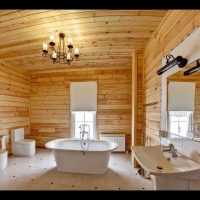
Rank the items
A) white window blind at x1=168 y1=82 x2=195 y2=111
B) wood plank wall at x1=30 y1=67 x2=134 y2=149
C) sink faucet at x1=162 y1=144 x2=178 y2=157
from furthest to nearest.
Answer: wood plank wall at x1=30 y1=67 x2=134 y2=149
sink faucet at x1=162 y1=144 x2=178 y2=157
white window blind at x1=168 y1=82 x2=195 y2=111

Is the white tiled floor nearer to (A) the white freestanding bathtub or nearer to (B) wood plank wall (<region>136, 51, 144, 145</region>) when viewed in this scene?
(A) the white freestanding bathtub

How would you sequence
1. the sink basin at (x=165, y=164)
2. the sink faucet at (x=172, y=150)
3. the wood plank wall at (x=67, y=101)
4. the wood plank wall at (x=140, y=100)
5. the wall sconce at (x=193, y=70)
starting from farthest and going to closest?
the wood plank wall at (x=67, y=101) < the wood plank wall at (x=140, y=100) < the sink faucet at (x=172, y=150) < the wall sconce at (x=193, y=70) < the sink basin at (x=165, y=164)

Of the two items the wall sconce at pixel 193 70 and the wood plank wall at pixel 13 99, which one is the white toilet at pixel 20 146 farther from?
the wall sconce at pixel 193 70

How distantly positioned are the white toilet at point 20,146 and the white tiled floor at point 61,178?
1.77 ft

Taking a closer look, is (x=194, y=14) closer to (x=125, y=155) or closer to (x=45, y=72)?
(x=125, y=155)

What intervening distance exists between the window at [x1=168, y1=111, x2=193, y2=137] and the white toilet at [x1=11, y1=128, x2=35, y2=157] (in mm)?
3940

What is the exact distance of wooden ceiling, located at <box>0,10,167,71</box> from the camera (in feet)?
8.53

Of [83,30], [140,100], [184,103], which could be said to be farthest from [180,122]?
[83,30]

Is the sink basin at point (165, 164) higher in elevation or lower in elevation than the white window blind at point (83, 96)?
lower

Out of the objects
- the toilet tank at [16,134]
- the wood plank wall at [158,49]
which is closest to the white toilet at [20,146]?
the toilet tank at [16,134]

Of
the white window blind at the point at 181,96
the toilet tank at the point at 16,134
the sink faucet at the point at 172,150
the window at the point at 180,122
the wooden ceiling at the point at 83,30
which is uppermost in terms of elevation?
the wooden ceiling at the point at 83,30

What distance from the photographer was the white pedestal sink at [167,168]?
1448mm

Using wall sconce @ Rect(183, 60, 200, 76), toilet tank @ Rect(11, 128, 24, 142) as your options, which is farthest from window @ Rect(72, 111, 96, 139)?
wall sconce @ Rect(183, 60, 200, 76)

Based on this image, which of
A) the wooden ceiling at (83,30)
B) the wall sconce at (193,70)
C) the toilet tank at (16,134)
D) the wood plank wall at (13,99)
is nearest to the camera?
the wall sconce at (193,70)
